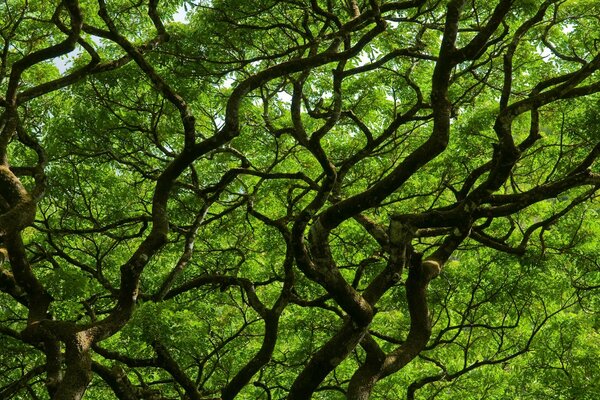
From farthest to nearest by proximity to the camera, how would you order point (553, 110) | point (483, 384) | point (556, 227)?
point (483, 384) < point (556, 227) < point (553, 110)

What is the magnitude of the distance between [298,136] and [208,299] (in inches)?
170

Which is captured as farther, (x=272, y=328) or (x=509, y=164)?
(x=272, y=328)

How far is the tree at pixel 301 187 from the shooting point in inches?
242

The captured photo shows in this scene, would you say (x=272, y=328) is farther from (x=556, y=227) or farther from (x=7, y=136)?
(x=556, y=227)

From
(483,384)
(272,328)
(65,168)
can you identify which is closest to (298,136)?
(272,328)

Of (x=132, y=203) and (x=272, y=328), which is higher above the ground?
(x=132, y=203)

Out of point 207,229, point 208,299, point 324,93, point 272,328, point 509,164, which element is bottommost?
point 272,328

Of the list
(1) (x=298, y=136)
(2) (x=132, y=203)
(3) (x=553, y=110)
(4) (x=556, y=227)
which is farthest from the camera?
(2) (x=132, y=203)

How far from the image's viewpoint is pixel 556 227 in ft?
30.7

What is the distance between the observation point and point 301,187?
8.74 m

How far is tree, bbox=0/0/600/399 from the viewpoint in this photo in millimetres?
6156

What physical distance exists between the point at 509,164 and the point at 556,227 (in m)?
3.95

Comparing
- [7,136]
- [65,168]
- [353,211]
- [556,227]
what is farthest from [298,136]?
[556,227]

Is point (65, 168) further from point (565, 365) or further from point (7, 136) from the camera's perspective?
point (565, 365)
